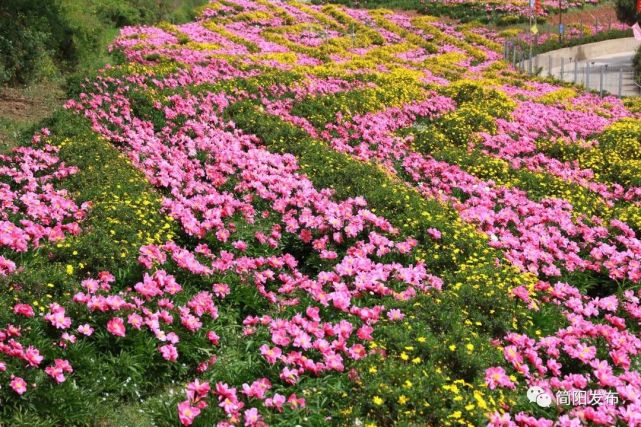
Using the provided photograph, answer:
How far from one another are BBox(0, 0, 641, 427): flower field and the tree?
2661 cm

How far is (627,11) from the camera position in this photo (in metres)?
36.3

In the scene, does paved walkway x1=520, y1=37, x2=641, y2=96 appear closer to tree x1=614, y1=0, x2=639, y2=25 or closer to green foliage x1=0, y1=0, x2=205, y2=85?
tree x1=614, y1=0, x2=639, y2=25

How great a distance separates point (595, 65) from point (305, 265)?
1252 inches

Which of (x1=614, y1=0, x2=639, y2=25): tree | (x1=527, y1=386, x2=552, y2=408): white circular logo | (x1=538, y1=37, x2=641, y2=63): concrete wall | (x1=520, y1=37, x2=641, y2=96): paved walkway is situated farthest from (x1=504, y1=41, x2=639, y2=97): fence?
(x1=527, y1=386, x2=552, y2=408): white circular logo

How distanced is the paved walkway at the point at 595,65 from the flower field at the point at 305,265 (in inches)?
510

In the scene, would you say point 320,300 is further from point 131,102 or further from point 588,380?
point 131,102

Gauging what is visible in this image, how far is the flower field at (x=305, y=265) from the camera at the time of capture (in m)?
4.69

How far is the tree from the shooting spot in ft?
117

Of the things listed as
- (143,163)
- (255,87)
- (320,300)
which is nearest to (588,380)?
(320,300)

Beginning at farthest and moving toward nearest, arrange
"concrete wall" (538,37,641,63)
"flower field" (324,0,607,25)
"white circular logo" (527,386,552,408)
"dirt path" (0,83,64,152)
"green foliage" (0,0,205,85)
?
"flower field" (324,0,607,25)
"concrete wall" (538,37,641,63)
"green foliage" (0,0,205,85)
"dirt path" (0,83,64,152)
"white circular logo" (527,386,552,408)

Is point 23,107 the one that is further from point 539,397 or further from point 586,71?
point 586,71

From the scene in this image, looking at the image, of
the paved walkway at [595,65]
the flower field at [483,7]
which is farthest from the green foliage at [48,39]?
the flower field at [483,7]

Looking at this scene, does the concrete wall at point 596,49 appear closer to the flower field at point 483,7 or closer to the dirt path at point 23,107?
the flower field at point 483,7

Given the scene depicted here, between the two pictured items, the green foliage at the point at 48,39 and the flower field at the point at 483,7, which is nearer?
the green foliage at the point at 48,39
